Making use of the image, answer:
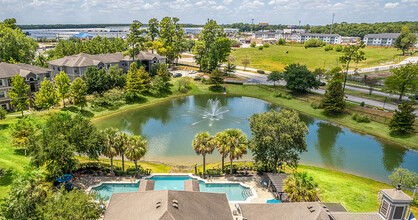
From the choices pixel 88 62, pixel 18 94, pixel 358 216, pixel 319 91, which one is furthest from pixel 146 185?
pixel 319 91

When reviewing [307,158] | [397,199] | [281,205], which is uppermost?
[397,199]

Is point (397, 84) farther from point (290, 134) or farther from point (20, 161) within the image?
point (20, 161)

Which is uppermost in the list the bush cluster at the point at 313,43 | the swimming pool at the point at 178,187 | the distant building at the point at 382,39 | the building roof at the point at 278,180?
the distant building at the point at 382,39

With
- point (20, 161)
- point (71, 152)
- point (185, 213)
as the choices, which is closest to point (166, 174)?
point (71, 152)

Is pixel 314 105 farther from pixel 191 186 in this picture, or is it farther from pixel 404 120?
pixel 191 186

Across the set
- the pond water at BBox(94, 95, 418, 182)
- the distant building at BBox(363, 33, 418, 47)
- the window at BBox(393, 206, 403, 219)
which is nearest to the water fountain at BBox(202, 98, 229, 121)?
the pond water at BBox(94, 95, 418, 182)

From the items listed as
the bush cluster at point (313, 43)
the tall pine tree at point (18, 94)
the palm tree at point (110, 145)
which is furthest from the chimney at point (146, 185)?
the bush cluster at point (313, 43)

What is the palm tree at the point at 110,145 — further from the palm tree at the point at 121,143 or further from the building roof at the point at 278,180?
the building roof at the point at 278,180
